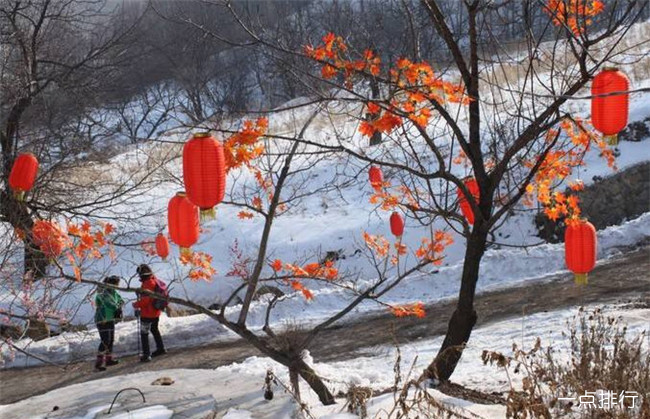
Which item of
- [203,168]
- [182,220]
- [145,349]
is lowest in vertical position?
[145,349]

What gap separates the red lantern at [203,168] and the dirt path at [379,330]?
5.23 metres

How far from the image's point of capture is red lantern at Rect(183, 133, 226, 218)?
4594 millimetres

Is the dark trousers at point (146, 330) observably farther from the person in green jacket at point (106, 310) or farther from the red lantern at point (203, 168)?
the red lantern at point (203, 168)

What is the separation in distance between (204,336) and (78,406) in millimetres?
7647

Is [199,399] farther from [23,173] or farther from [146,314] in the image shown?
[146,314]

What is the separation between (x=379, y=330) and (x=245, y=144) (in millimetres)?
6894

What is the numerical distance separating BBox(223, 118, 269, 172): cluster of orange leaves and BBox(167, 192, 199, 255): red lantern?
3.55 ft

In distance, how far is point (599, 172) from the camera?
54.0 feet

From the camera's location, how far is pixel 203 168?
4.60m

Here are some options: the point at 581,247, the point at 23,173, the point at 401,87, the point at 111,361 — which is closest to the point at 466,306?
the point at 581,247

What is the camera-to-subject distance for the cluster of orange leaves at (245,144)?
15.5ft

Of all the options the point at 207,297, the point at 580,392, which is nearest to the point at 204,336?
the point at 207,297

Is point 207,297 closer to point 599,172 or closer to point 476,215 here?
point 599,172

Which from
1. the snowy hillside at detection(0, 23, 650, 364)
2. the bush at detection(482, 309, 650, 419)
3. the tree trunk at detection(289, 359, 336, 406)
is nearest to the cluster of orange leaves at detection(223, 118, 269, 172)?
the tree trunk at detection(289, 359, 336, 406)
